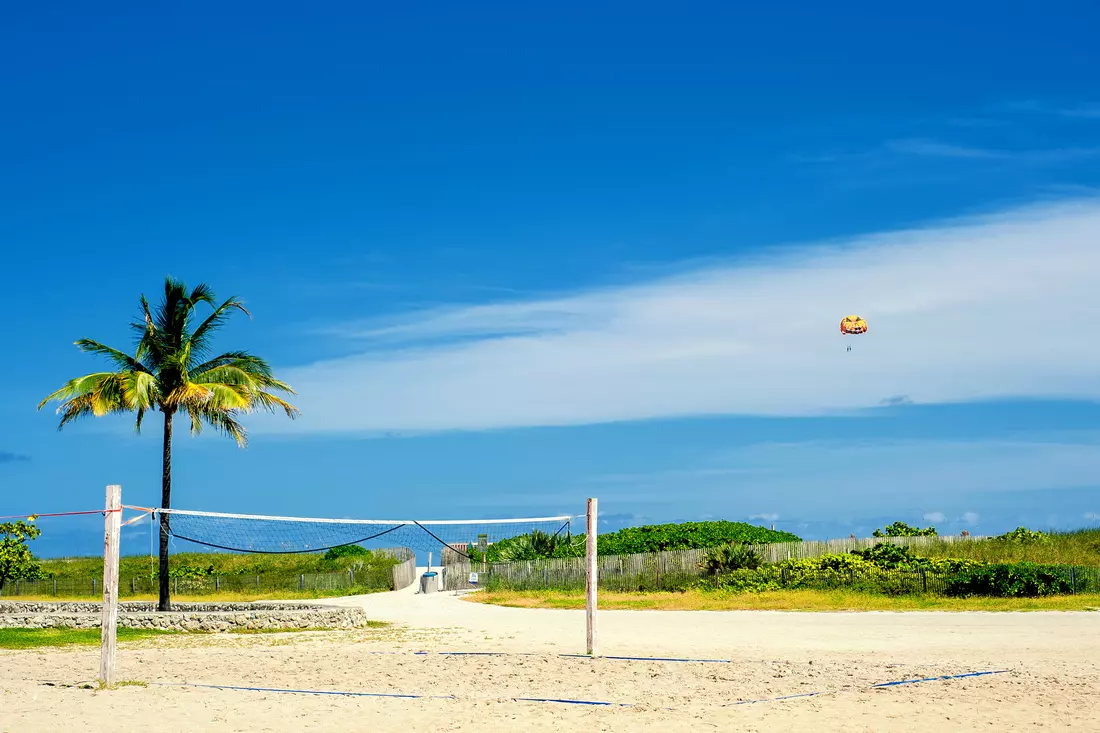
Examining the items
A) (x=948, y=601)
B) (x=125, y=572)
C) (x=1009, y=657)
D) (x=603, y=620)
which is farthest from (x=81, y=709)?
(x=125, y=572)

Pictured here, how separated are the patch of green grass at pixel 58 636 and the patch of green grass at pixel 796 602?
13.1 metres

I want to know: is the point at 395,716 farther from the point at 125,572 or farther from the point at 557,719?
the point at 125,572

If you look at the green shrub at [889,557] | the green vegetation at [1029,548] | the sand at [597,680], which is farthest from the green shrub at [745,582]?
the sand at [597,680]

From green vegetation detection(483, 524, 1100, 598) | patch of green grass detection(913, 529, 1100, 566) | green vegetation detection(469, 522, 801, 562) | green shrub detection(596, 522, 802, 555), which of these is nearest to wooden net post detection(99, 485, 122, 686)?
green vegetation detection(483, 524, 1100, 598)

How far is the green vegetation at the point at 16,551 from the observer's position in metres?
45.2

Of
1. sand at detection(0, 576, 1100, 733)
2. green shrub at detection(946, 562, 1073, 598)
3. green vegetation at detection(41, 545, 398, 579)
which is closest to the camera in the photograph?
sand at detection(0, 576, 1100, 733)

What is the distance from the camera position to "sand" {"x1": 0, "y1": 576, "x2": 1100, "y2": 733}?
36.4 feet

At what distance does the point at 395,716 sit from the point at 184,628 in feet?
51.3

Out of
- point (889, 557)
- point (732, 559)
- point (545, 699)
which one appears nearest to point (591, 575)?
point (545, 699)

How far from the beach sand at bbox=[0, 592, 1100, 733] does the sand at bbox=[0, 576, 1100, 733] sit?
0.04m

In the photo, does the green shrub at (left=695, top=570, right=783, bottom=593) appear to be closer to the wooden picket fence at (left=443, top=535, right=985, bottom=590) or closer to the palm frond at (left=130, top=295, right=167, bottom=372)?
the wooden picket fence at (left=443, top=535, right=985, bottom=590)

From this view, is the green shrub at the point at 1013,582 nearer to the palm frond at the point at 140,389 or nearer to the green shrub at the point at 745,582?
the green shrub at the point at 745,582

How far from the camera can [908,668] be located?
1468cm

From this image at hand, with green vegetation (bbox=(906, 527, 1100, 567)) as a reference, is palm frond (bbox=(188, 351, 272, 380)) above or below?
above
